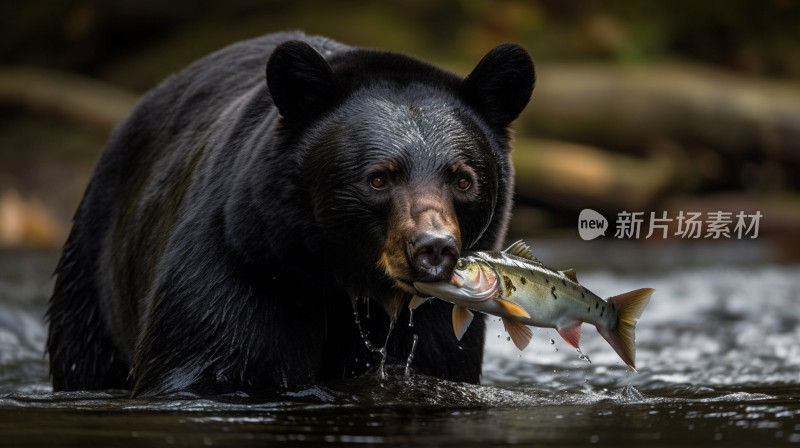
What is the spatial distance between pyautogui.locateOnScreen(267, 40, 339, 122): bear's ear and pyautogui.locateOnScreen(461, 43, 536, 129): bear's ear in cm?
65

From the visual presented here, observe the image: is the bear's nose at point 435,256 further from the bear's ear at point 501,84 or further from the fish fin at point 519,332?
the bear's ear at point 501,84

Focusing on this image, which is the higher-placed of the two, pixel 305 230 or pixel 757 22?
pixel 757 22

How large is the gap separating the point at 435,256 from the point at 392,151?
2.63 feet

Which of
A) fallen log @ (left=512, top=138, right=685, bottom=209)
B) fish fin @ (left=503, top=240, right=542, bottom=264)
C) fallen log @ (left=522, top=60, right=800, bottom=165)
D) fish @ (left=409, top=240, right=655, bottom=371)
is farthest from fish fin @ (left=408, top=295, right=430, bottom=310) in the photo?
fallen log @ (left=522, top=60, right=800, bottom=165)

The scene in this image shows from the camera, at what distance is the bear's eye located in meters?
5.18

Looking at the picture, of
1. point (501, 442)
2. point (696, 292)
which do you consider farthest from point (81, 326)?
point (696, 292)

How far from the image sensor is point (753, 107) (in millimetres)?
19078

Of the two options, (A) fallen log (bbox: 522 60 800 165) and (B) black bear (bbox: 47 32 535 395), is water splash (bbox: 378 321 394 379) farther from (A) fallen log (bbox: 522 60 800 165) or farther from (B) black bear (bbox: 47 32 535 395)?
(A) fallen log (bbox: 522 60 800 165)

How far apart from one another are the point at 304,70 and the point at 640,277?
9.24 meters

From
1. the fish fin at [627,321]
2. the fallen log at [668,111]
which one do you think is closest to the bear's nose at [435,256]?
the fish fin at [627,321]

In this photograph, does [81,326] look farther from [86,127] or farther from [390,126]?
[86,127]

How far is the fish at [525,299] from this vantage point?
4715mm

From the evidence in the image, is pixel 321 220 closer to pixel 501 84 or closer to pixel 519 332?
pixel 519 332

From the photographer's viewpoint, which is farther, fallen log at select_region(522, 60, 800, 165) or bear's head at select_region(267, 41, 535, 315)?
fallen log at select_region(522, 60, 800, 165)
